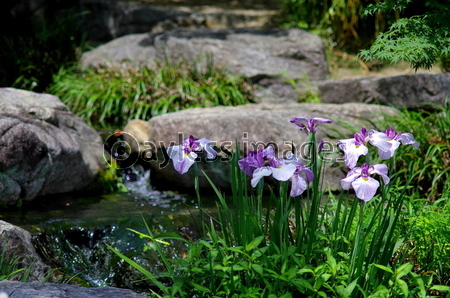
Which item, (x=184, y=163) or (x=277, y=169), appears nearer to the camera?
(x=277, y=169)

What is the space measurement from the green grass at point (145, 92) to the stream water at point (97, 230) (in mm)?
1872

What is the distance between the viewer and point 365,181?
2.00 metres

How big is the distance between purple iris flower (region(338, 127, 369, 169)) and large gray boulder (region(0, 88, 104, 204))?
3.01 m

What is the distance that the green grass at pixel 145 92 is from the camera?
6.32 meters

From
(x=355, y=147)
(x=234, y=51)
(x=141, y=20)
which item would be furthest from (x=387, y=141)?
(x=141, y=20)

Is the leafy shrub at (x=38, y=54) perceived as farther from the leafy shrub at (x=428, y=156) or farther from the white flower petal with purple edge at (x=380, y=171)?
the white flower petal with purple edge at (x=380, y=171)

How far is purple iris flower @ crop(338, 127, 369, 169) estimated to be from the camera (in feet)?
6.62

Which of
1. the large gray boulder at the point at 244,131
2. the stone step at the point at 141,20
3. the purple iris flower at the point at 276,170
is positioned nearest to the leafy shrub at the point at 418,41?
the purple iris flower at the point at 276,170

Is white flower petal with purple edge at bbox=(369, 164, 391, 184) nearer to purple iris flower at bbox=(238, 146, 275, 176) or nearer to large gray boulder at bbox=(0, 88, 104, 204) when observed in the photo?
purple iris flower at bbox=(238, 146, 275, 176)

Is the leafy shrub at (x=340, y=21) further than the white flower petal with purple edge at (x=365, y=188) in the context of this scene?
Yes

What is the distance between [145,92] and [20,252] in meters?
3.52

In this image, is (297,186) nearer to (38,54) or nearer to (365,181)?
(365,181)

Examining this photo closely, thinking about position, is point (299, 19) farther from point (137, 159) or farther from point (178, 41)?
point (137, 159)

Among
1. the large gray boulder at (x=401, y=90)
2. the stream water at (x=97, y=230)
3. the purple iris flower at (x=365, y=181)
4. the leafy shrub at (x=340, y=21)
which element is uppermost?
the purple iris flower at (x=365, y=181)
